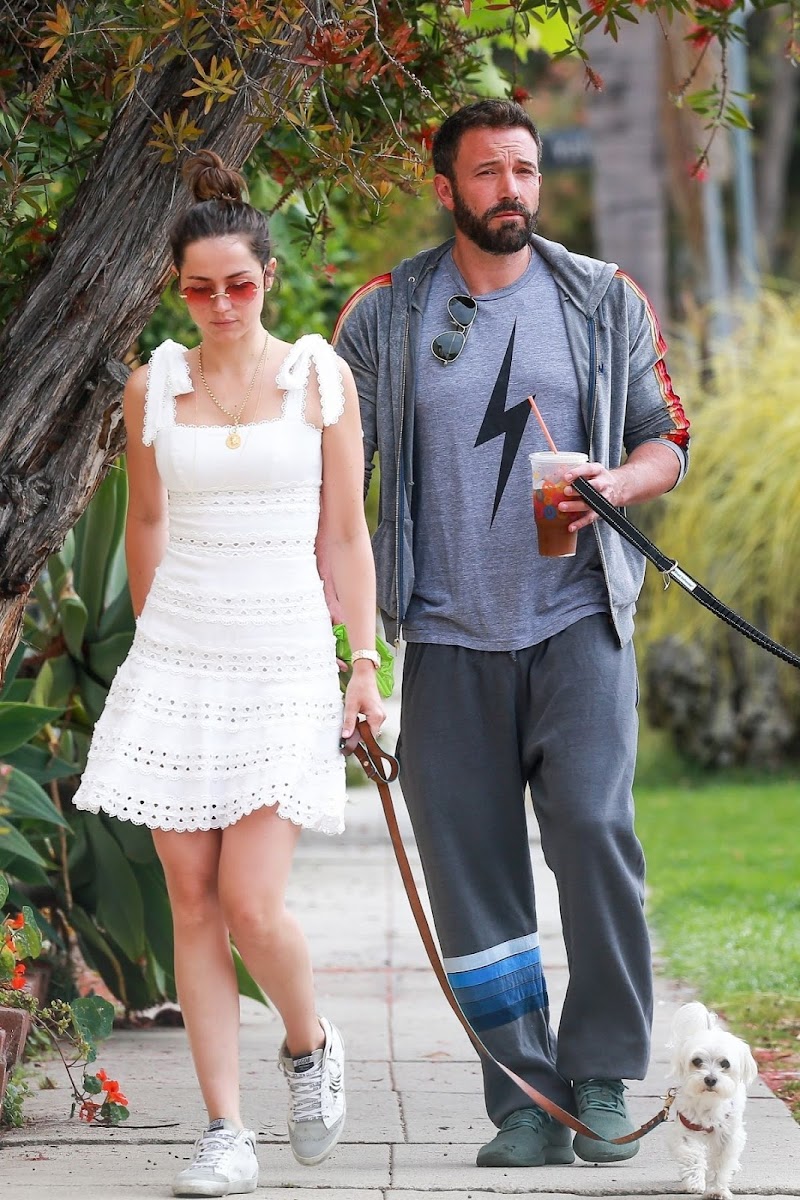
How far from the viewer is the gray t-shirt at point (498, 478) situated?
4031 mm

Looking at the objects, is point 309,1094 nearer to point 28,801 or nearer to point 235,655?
point 235,655

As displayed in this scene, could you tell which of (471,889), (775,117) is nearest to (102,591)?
Answer: (471,889)

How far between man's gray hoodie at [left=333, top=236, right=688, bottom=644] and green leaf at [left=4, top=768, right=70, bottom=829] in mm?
1140

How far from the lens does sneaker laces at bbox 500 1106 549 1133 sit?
398 centimetres

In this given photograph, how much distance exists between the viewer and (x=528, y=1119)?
3986 mm

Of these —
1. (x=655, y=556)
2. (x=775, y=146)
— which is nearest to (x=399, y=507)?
(x=655, y=556)

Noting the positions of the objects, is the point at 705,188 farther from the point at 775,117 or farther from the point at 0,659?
the point at 0,659

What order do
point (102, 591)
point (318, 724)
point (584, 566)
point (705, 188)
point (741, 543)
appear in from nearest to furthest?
point (318, 724) < point (584, 566) < point (102, 591) < point (741, 543) < point (705, 188)

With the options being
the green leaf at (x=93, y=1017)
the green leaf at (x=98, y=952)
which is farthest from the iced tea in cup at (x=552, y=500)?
the green leaf at (x=98, y=952)

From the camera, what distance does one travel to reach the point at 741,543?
1065 centimetres

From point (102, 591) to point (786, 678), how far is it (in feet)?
20.7

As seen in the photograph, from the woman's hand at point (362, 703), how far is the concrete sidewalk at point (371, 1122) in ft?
3.18

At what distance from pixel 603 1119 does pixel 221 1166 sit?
888 mm

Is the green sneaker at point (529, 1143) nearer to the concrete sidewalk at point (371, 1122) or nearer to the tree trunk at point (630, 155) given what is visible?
the concrete sidewalk at point (371, 1122)
